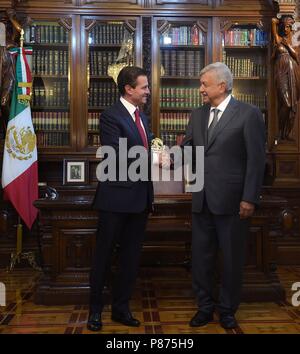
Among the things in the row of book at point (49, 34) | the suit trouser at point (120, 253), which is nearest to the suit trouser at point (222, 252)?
the suit trouser at point (120, 253)

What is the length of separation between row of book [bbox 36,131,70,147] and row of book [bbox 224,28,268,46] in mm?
1821

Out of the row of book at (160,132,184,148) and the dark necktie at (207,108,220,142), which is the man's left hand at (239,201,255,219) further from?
the row of book at (160,132,184,148)

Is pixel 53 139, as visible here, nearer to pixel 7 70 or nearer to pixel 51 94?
pixel 51 94

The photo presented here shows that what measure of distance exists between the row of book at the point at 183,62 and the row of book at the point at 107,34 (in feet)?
1.62

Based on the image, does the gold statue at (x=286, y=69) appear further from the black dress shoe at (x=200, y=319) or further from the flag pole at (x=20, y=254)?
the black dress shoe at (x=200, y=319)

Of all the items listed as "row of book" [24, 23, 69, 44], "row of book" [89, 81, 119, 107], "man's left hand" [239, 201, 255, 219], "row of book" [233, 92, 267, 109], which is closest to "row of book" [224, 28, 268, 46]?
"row of book" [233, 92, 267, 109]

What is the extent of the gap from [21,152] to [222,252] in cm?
235

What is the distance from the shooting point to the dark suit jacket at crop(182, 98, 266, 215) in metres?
2.36

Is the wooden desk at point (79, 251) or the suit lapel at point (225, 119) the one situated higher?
the suit lapel at point (225, 119)

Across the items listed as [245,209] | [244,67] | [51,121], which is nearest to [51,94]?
[51,121]

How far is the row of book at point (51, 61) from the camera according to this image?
4.46 metres

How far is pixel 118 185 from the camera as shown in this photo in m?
2.35

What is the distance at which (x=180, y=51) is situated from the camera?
4.59m

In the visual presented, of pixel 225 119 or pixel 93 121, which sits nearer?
pixel 225 119
